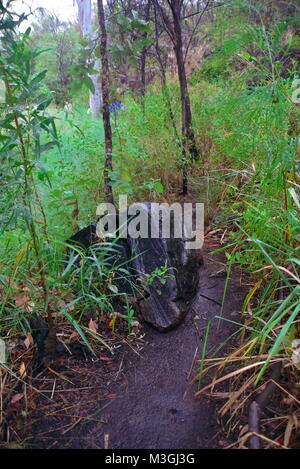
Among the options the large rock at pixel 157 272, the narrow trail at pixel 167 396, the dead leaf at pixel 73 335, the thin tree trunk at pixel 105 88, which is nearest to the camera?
the narrow trail at pixel 167 396

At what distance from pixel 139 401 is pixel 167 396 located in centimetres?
13

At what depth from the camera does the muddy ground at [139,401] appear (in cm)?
134

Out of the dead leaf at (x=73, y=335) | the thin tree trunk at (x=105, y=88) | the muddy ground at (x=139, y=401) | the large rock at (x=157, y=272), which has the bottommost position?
the muddy ground at (x=139, y=401)

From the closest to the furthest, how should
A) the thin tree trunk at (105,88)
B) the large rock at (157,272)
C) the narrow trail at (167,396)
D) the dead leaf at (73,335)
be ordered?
the narrow trail at (167,396), the dead leaf at (73,335), the large rock at (157,272), the thin tree trunk at (105,88)

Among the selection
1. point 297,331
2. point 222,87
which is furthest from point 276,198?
point 222,87

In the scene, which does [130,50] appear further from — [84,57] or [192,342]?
[192,342]

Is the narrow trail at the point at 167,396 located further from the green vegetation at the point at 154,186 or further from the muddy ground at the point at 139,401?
the green vegetation at the point at 154,186

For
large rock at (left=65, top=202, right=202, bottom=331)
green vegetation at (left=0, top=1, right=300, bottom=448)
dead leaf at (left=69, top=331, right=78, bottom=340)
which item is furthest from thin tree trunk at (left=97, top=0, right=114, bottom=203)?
dead leaf at (left=69, top=331, right=78, bottom=340)

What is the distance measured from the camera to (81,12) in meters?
9.84

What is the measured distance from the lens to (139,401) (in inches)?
60.4

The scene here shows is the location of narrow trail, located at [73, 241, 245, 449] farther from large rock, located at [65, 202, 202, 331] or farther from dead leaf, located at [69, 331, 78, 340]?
dead leaf, located at [69, 331, 78, 340]

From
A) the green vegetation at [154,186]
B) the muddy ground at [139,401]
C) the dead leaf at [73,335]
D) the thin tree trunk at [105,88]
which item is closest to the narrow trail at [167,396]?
the muddy ground at [139,401]

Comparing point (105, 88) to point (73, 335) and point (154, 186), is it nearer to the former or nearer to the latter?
point (154, 186)

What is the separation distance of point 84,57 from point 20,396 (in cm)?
241
